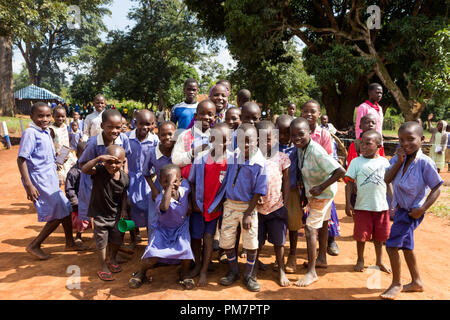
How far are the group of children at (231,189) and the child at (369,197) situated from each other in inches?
0.4

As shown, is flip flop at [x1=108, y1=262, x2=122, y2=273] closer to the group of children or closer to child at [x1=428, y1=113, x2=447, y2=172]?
the group of children

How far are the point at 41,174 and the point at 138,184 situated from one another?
1148 millimetres

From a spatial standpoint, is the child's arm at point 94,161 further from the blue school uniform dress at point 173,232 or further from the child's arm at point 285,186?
the child's arm at point 285,186

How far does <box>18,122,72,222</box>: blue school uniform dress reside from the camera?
3930 mm

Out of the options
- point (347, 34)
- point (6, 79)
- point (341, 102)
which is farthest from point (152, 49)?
point (347, 34)

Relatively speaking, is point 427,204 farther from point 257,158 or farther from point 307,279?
point 257,158

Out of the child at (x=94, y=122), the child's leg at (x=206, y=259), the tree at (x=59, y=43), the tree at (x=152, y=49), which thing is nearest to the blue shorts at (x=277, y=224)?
the child's leg at (x=206, y=259)

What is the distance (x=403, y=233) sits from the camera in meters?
3.04

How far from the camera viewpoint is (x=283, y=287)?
11.0 ft

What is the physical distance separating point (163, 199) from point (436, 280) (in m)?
2.92

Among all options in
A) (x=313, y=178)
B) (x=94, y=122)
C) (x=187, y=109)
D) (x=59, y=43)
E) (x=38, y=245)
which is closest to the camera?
(x=313, y=178)

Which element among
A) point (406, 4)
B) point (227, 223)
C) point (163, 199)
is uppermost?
point (406, 4)

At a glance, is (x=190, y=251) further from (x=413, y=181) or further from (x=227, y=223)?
(x=413, y=181)

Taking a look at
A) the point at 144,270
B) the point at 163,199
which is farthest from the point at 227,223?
the point at 144,270
